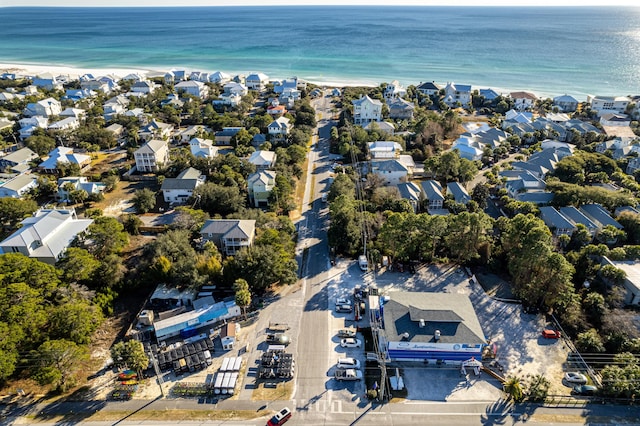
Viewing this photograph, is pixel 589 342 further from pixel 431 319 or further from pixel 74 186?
pixel 74 186

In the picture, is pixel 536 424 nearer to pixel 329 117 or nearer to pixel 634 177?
pixel 634 177

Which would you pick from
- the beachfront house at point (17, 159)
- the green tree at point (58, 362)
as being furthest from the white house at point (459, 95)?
the green tree at point (58, 362)

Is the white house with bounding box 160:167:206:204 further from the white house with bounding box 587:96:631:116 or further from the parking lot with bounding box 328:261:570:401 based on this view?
the white house with bounding box 587:96:631:116

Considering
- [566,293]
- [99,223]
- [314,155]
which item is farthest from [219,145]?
[566,293]

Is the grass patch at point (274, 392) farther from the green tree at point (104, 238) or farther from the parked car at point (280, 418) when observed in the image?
the green tree at point (104, 238)

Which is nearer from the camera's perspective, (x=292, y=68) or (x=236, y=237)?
(x=236, y=237)
